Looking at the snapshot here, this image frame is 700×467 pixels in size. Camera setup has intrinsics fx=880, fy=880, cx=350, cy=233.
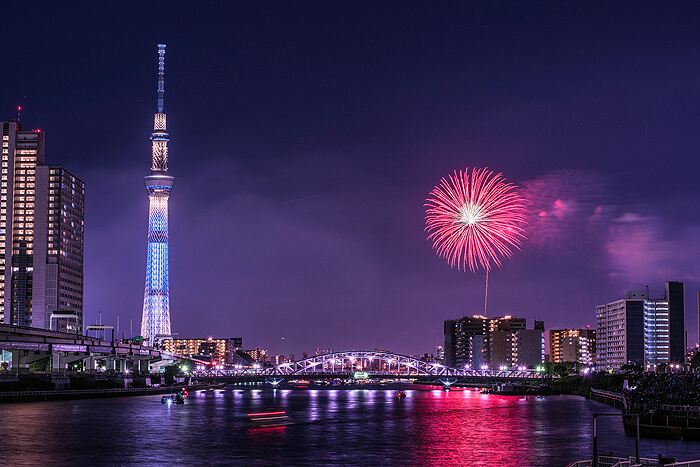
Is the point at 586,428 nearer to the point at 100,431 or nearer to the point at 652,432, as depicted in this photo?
the point at 652,432

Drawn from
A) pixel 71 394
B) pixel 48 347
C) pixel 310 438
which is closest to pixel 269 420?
pixel 310 438

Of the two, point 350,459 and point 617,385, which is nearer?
point 350,459

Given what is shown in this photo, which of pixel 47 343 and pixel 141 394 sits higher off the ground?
pixel 47 343

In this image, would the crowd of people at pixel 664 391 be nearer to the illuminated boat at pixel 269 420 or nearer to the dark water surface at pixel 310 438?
the dark water surface at pixel 310 438

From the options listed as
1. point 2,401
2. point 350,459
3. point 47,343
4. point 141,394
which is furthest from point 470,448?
point 141,394

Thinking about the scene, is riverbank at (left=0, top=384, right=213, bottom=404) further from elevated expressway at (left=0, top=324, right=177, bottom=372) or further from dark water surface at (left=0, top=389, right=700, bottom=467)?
dark water surface at (left=0, top=389, right=700, bottom=467)

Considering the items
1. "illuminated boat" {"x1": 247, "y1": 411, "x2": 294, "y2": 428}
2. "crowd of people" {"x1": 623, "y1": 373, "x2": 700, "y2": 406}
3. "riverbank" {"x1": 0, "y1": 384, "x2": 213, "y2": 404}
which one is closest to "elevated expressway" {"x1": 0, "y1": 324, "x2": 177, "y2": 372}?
"riverbank" {"x1": 0, "y1": 384, "x2": 213, "y2": 404}
